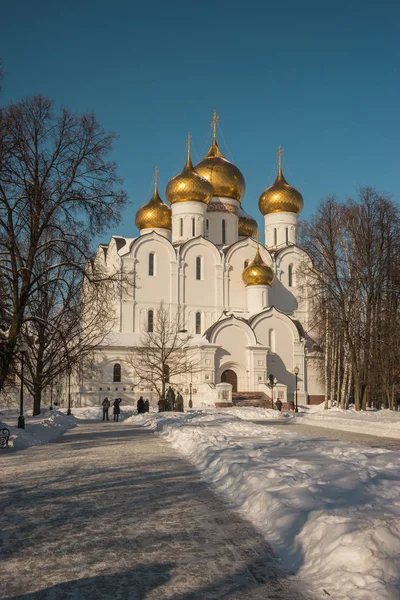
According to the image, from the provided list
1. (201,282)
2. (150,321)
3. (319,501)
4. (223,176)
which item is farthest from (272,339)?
(319,501)

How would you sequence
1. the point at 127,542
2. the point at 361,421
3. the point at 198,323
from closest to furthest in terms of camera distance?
the point at 127,542 → the point at 361,421 → the point at 198,323

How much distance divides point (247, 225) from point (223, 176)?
5050 mm

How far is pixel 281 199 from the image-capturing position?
2016 inches

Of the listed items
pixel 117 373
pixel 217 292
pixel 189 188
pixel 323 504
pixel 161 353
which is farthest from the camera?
pixel 189 188

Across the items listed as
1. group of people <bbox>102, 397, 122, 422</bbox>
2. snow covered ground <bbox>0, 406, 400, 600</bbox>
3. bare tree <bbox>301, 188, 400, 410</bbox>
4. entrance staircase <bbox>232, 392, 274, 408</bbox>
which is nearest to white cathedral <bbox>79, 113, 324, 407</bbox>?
entrance staircase <bbox>232, 392, 274, 408</bbox>

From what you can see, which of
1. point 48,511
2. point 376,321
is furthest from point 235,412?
point 48,511

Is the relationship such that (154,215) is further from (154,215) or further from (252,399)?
(252,399)

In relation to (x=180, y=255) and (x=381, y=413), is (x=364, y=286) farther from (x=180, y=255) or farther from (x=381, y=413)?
(x=180, y=255)

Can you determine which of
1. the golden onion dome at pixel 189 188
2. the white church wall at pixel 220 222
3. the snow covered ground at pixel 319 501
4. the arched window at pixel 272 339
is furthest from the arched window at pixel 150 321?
the snow covered ground at pixel 319 501

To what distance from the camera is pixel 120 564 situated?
4598 mm

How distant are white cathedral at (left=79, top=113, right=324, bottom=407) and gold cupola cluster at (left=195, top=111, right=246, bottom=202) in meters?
0.09

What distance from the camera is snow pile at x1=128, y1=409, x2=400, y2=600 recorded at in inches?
161

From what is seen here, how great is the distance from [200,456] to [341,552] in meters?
7.19

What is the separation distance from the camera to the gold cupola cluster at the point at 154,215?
163ft
